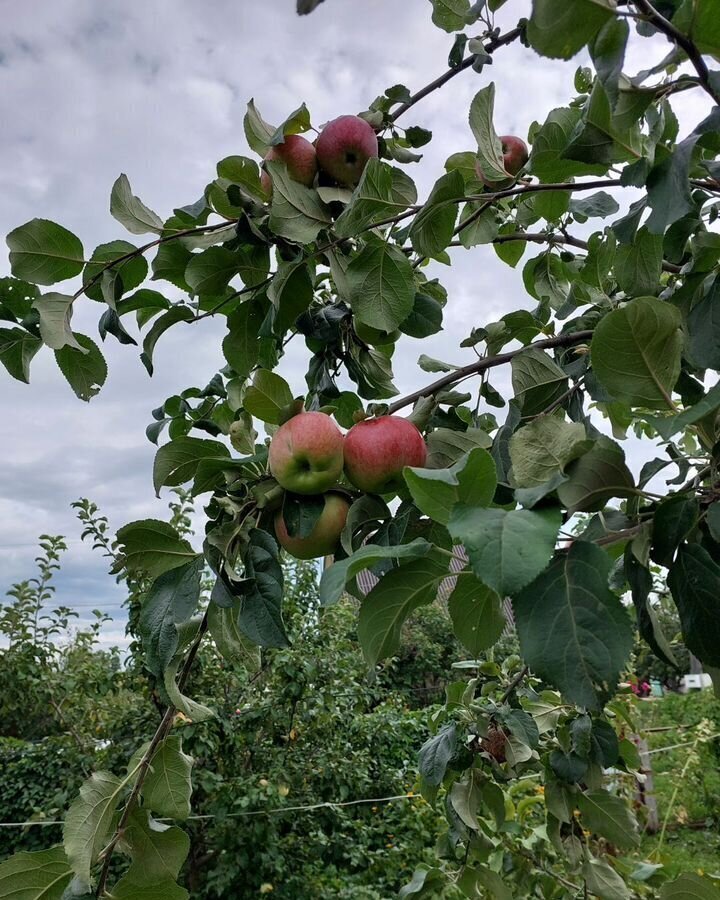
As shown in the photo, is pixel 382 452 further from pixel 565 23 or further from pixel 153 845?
pixel 153 845

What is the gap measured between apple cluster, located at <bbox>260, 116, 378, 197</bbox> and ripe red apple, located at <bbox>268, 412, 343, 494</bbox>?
1.06 feet

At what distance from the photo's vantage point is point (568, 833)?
4.09 feet

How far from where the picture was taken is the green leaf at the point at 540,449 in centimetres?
53

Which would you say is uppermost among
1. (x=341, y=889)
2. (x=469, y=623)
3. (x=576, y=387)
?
(x=576, y=387)

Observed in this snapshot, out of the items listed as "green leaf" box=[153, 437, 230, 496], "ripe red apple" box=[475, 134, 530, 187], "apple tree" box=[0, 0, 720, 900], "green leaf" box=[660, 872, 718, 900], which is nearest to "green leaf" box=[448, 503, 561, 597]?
"apple tree" box=[0, 0, 720, 900]

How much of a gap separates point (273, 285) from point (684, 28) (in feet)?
1.46

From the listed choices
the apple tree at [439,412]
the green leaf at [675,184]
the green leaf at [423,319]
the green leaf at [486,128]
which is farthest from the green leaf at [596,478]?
the green leaf at [486,128]

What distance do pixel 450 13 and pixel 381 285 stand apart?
0.55 m

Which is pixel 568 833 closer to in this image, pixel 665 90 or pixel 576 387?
pixel 576 387

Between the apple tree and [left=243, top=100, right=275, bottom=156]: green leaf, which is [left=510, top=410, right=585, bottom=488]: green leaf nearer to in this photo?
the apple tree

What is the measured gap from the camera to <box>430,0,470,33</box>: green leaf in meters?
1.04

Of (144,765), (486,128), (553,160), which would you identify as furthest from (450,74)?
(144,765)

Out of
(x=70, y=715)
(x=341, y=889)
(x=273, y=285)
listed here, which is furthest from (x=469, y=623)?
(x=70, y=715)

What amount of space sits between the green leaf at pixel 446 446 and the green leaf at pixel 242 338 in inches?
11.3
